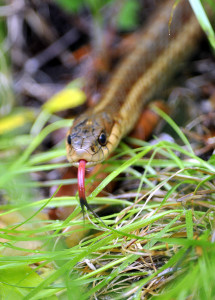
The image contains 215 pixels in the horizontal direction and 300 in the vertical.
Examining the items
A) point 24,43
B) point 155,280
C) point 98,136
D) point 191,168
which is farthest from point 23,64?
point 155,280

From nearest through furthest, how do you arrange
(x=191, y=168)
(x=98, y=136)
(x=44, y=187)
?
(x=191, y=168)
(x=98, y=136)
(x=44, y=187)

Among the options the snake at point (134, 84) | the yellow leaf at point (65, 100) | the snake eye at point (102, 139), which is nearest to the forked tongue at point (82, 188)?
the snake at point (134, 84)

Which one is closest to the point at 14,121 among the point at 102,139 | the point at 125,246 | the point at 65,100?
the point at 65,100

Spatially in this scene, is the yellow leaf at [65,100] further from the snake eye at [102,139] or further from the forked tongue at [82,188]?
the forked tongue at [82,188]

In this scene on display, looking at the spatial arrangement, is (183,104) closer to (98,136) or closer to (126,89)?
(126,89)

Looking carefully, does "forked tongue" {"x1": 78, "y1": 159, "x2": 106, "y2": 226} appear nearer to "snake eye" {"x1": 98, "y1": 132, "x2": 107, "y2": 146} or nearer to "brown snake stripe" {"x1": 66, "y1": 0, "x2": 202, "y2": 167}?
"brown snake stripe" {"x1": 66, "y1": 0, "x2": 202, "y2": 167}
